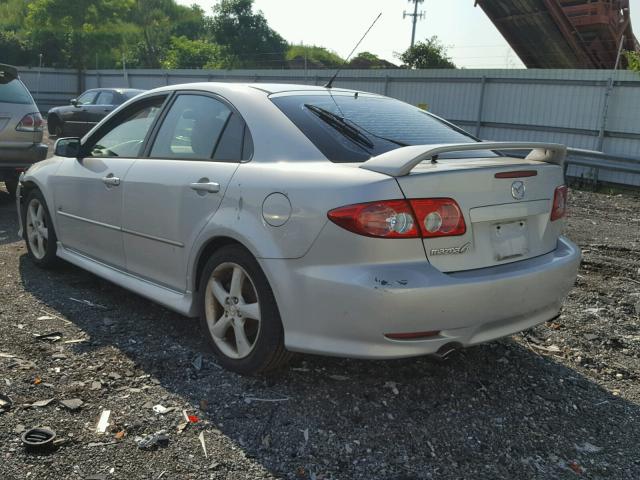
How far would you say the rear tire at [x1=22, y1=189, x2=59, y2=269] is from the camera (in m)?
5.17

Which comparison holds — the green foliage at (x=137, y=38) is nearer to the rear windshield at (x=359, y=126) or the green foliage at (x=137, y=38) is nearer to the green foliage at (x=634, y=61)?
the green foliage at (x=634, y=61)

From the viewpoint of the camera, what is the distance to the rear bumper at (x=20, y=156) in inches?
309

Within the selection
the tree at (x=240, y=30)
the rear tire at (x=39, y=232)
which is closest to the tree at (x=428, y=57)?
the tree at (x=240, y=30)

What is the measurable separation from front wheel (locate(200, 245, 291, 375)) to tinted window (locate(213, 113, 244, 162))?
54 cm

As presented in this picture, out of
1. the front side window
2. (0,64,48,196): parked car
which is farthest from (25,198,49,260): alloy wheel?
the front side window

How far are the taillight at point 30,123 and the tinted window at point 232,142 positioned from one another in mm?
5419

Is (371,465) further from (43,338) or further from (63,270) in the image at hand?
(63,270)

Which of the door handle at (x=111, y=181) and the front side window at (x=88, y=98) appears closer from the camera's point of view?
the door handle at (x=111, y=181)

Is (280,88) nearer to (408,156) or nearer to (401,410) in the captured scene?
(408,156)

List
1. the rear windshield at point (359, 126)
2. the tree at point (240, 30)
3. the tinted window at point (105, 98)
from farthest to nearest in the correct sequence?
the tree at point (240, 30), the tinted window at point (105, 98), the rear windshield at point (359, 126)

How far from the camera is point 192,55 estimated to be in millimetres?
52281

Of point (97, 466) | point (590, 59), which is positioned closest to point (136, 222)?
point (97, 466)

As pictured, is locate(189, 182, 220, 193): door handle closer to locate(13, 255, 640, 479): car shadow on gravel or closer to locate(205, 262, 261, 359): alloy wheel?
locate(205, 262, 261, 359): alloy wheel

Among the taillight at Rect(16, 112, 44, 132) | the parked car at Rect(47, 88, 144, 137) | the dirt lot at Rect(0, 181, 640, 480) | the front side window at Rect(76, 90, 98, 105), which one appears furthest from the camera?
the front side window at Rect(76, 90, 98, 105)
